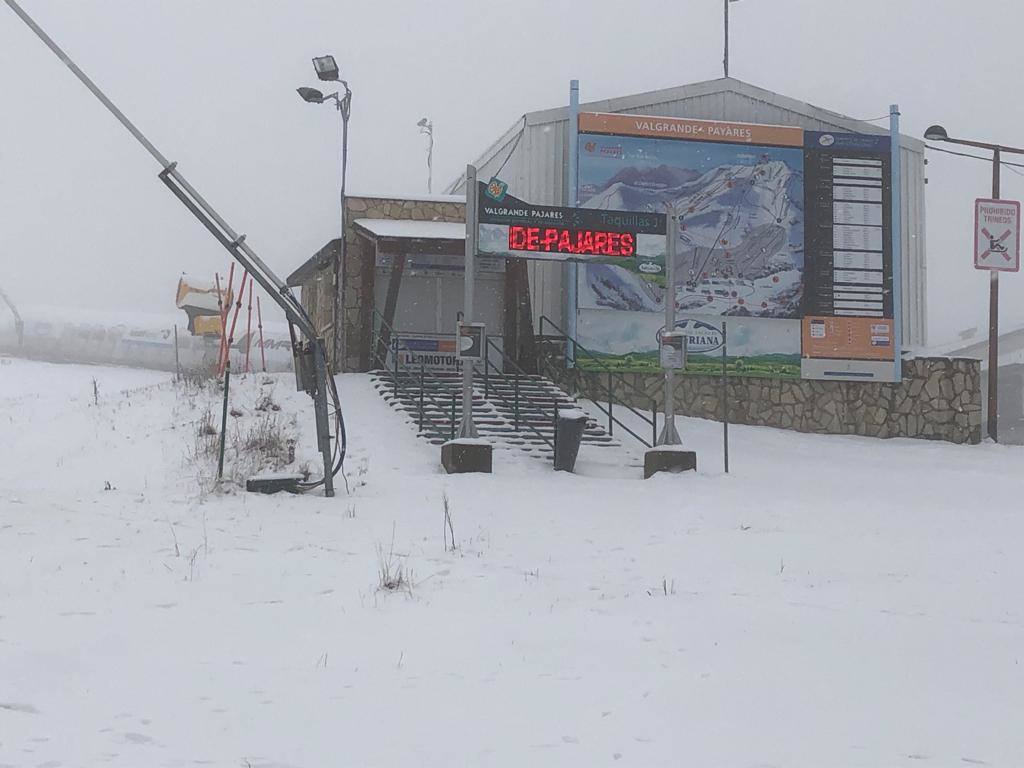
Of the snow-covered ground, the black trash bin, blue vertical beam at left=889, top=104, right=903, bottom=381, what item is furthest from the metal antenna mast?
blue vertical beam at left=889, top=104, right=903, bottom=381

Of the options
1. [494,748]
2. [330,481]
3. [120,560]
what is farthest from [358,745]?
[330,481]

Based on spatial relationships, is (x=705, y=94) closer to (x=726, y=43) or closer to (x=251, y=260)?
(x=726, y=43)

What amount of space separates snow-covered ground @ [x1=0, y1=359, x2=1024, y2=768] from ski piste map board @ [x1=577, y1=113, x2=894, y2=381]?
8007mm

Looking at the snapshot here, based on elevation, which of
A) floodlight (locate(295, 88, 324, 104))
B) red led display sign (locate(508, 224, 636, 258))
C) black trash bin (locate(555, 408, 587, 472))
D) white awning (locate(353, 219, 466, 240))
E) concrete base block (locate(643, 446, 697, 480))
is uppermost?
floodlight (locate(295, 88, 324, 104))

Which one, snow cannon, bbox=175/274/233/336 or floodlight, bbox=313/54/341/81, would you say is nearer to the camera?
floodlight, bbox=313/54/341/81

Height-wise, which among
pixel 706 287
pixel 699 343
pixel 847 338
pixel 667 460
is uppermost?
pixel 706 287

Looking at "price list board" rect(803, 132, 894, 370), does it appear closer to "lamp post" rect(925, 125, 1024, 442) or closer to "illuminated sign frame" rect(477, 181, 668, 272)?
"lamp post" rect(925, 125, 1024, 442)

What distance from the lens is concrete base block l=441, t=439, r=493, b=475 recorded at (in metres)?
13.0

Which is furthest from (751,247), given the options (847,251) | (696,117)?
(696,117)

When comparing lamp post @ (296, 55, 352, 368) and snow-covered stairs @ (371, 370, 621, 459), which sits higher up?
lamp post @ (296, 55, 352, 368)

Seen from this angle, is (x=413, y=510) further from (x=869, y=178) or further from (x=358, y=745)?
(x=869, y=178)

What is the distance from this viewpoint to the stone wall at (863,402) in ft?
66.0

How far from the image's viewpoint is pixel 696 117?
2128 cm

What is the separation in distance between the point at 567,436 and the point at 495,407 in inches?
128
